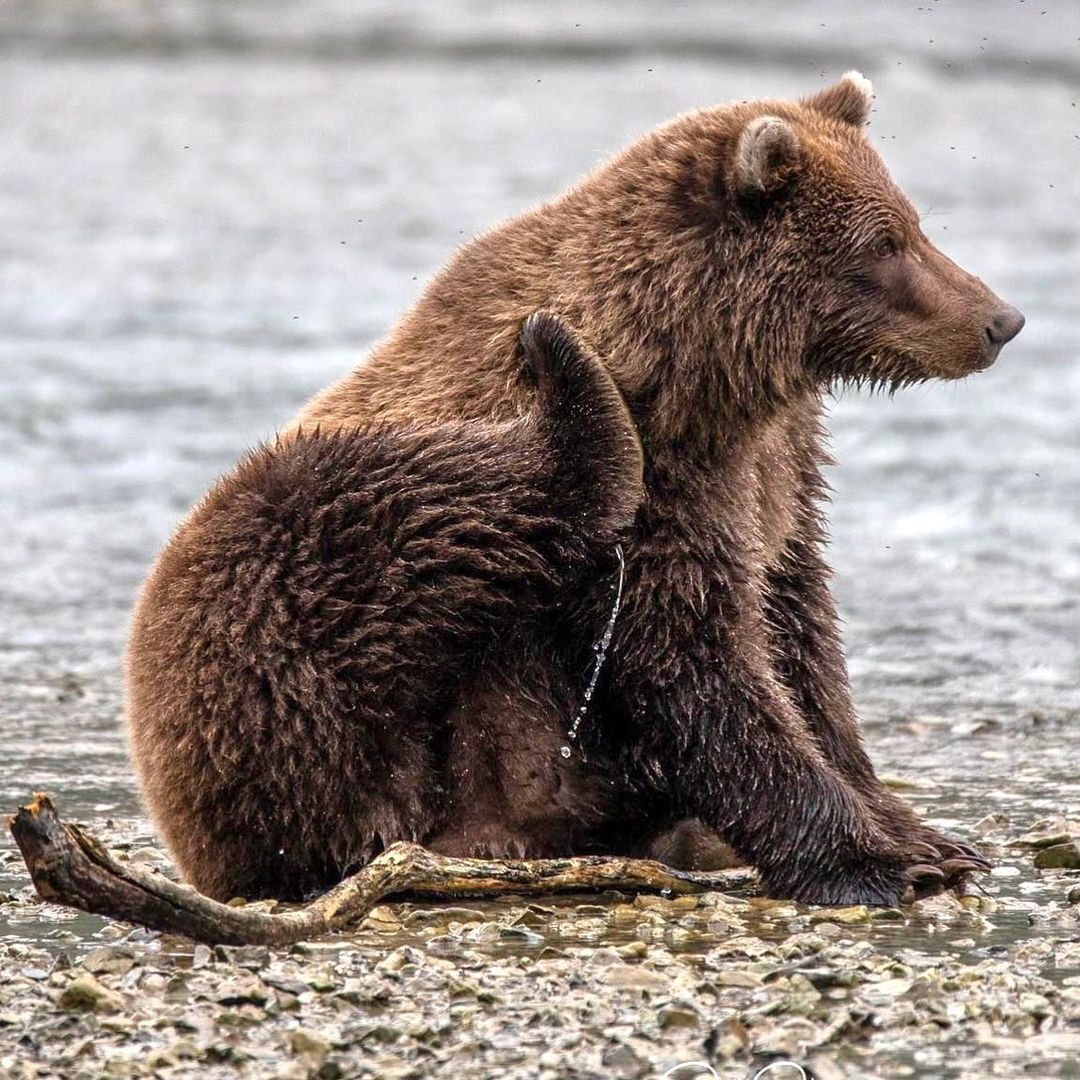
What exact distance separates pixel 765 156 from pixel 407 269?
14.7 metres

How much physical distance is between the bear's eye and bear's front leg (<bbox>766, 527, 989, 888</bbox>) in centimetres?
89

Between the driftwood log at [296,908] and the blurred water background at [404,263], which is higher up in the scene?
the blurred water background at [404,263]

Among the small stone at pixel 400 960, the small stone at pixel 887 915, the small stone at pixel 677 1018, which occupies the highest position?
the small stone at pixel 400 960

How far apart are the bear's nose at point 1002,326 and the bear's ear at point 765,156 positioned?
2.42 ft

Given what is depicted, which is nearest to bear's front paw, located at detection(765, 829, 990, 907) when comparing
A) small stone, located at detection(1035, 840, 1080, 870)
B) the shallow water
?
the shallow water

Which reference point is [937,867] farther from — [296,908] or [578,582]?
[296,908]

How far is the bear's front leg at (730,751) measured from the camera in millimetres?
6070

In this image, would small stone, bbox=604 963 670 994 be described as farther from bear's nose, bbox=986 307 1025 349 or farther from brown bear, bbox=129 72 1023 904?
bear's nose, bbox=986 307 1025 349

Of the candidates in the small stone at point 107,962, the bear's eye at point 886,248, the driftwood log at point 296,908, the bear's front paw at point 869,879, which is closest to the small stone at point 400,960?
the driftwood log at point 296,908

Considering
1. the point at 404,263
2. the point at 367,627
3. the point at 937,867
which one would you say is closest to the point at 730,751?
the point at 937,867

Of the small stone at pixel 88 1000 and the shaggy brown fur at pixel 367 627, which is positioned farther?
the shaggy brown fur at pixel 367 627

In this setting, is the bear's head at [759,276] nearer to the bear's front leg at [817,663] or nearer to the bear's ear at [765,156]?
the bear's ear at [765,156]

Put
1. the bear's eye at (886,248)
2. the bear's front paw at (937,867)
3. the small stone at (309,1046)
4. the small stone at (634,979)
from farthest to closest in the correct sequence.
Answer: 1. the bear's eye at (886,248)
2. the bear's front paw at (937,867)
3. the small stone at (634,979)
4. the small stone at (309,1046)

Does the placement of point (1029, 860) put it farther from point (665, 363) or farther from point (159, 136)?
point (159, 136)
